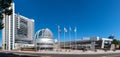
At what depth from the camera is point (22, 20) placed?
19600 cm

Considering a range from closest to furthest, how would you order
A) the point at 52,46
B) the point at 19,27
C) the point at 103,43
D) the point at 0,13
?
the point at 0,13
the point at 52,46
the point at 103,43
the point at 19,27

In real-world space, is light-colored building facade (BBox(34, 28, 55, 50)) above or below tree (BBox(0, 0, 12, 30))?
below

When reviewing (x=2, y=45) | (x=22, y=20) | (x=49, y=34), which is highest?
(x=22, y=20)

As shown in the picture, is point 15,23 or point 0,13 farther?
point 15,23

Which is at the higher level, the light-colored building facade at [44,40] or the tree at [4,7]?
the tree at [4,7]

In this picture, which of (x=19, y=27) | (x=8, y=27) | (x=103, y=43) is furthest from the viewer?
(x=19, y=27)

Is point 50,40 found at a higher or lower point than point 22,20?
lower

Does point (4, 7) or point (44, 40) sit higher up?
point (4, 7)

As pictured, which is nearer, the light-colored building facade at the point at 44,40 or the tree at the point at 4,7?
the tree at the point at 4,7

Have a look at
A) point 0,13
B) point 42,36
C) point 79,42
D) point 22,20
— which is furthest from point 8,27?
point 0,13

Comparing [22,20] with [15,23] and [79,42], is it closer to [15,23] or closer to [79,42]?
[15,23]

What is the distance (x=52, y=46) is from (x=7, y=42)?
183 feet

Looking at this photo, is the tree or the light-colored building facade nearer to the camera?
the tree

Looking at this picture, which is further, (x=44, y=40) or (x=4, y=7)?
(x=44, y=40)
